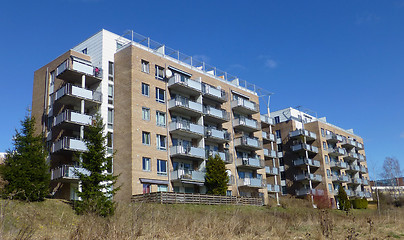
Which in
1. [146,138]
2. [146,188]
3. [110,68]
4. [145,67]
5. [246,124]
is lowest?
[146,188]

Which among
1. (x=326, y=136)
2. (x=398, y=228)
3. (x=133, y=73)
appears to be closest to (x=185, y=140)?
(x=133, y=73)

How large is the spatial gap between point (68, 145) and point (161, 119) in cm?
1016

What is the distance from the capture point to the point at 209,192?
40656mm

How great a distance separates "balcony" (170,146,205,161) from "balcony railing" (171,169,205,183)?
169 cm

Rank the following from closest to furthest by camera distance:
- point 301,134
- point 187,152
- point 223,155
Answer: point 187,152 → point 223,155 → point 301,134

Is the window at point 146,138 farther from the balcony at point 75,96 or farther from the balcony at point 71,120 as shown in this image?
the balcony at point 75,96

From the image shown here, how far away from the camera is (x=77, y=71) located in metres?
37.4

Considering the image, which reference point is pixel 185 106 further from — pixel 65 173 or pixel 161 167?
pixel 65 173

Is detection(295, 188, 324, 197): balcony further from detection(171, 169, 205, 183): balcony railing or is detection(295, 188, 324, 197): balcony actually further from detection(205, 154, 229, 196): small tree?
detection(171, 169, 205, 183): balcony railing

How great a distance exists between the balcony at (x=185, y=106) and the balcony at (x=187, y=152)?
4262 millimetres

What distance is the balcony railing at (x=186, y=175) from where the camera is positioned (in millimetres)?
39156

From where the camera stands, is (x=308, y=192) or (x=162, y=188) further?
(x=308, y=192)

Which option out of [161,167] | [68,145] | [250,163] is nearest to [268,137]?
[250,163]

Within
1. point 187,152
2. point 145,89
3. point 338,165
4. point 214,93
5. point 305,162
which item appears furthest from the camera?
point 338,165
